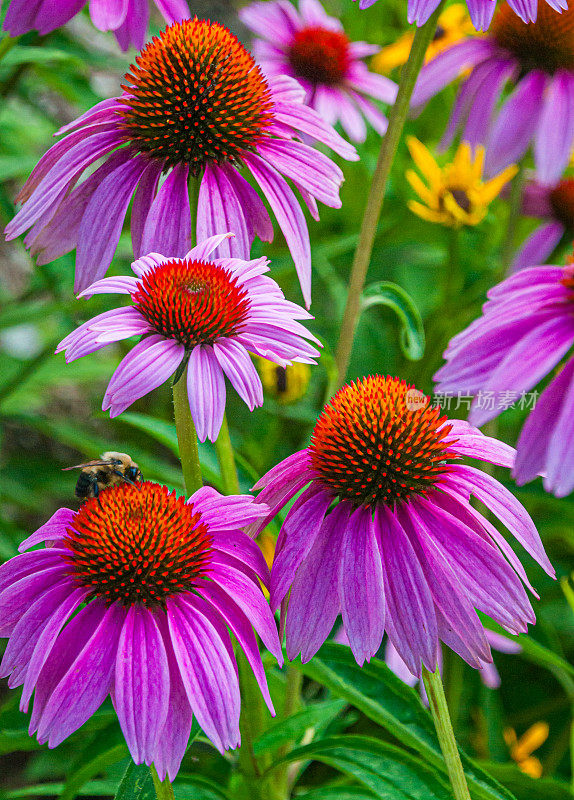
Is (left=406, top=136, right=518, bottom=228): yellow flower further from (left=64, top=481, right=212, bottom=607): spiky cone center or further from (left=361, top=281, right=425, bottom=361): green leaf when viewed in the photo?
(left=64, top=481, right=212, bottom=607): spiky cone center

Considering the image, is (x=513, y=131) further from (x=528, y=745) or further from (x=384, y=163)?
(x=528, y=745)

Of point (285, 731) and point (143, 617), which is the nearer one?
point (143, 617)

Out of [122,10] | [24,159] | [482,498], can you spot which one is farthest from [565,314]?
[24,159]

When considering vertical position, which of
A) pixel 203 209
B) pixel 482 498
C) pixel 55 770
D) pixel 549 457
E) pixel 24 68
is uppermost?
pixel 24 68

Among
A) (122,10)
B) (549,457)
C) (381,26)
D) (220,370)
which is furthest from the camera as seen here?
(381,26)

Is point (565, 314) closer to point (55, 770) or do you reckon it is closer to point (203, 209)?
point (203, 209)

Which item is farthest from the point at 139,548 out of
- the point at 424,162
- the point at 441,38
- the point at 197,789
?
the point at 441,38

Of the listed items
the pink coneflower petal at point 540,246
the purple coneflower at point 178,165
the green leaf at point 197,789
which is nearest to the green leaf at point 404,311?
the purple coneflower at point 178,165

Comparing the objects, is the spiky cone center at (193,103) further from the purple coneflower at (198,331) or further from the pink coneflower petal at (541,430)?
the pink coneflower petal at (541,430)
